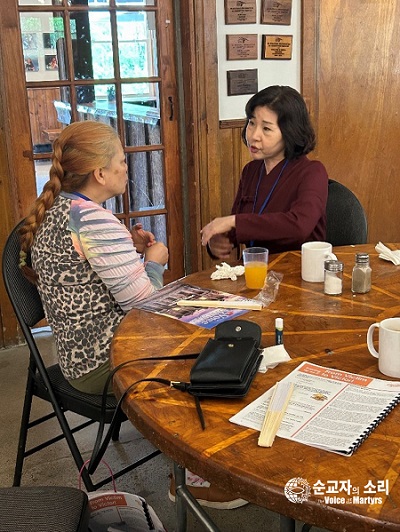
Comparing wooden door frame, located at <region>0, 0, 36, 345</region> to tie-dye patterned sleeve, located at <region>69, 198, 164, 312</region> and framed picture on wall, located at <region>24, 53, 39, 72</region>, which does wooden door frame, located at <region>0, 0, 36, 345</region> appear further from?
tie-dye patterned sleeve, located at <region>69, 198, 164, 312</region>

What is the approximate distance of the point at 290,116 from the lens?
7.86 ft

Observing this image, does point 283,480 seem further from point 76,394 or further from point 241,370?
point 76,394

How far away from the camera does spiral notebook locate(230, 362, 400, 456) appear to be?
1.05 meters

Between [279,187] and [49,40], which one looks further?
[49,40]

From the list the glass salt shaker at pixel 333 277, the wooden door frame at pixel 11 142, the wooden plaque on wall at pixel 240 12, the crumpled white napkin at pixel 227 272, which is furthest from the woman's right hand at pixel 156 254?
the wooden plaque on wall at pixel 240 12

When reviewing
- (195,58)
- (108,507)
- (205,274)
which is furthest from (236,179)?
(108,507)

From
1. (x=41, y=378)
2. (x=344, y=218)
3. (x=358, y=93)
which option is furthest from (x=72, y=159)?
(x=358, y=93)

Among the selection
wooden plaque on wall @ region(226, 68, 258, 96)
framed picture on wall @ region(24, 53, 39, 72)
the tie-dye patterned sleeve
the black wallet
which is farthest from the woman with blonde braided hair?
wooden plaque on wall @ region(226, 68, 258, 96)

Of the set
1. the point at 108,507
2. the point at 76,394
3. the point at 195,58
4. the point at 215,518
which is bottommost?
the point at 215,518

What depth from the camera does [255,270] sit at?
71.9 inches

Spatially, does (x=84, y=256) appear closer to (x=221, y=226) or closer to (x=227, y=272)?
(x=227, y=272)

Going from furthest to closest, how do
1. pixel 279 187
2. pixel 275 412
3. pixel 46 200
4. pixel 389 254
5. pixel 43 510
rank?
pixel 279 187 < pixel 389 254 < pixel 46 200 < pixel 43 510 < pixel 275 412

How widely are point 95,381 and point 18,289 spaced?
0.38m

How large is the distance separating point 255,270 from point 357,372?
0.60 metres
